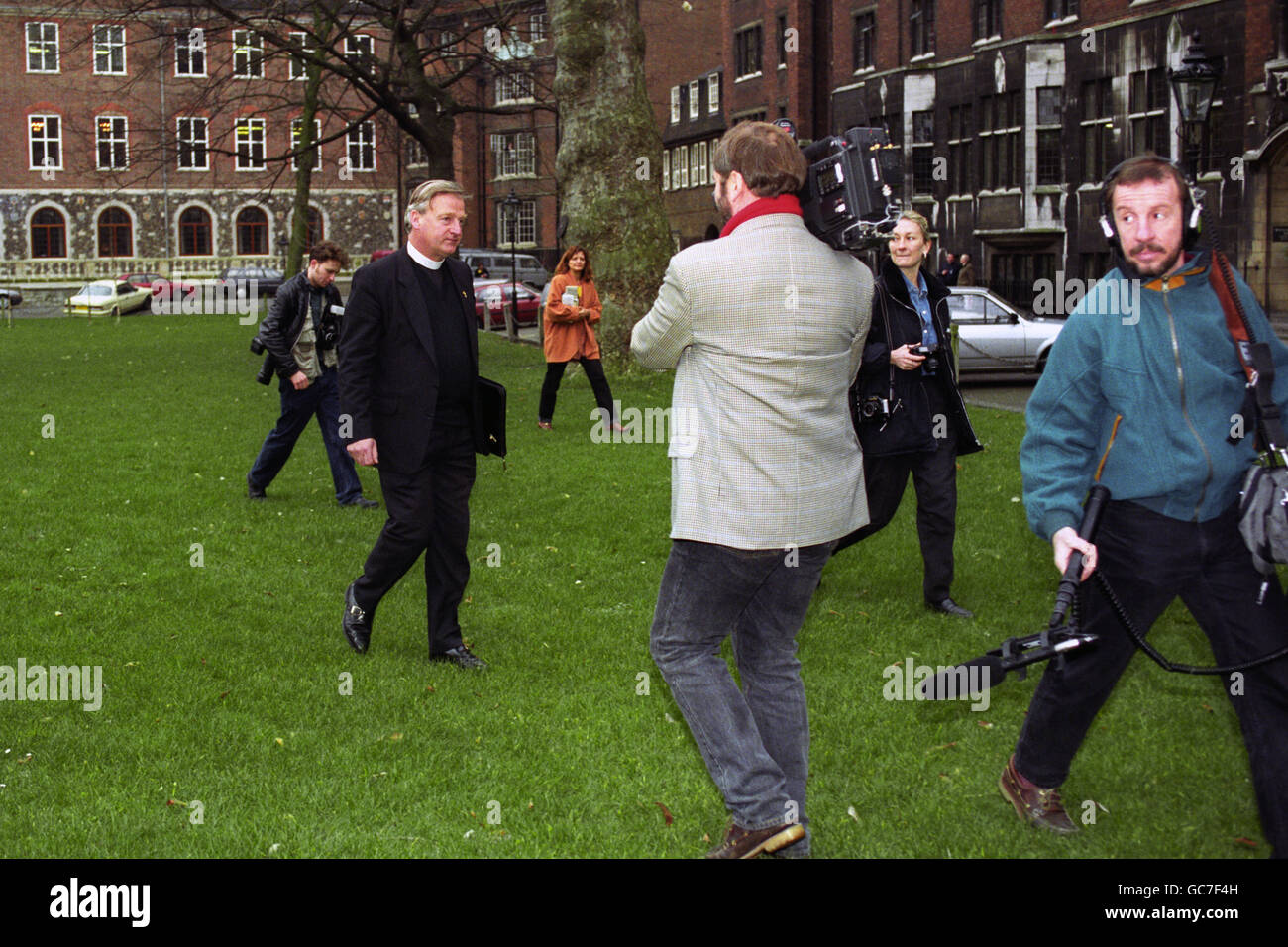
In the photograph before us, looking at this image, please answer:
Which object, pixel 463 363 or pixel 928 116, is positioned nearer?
pixel 463 363

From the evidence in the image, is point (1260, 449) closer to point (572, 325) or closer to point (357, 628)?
point (357, 628)

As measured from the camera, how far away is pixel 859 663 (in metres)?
6.93

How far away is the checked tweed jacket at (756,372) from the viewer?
164 inches

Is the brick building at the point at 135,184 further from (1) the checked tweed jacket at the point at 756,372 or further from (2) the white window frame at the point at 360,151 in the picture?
(1) the checked tweed jacket at the point at 756,372

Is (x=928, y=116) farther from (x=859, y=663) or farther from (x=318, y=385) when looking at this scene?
(x=859, y=663)

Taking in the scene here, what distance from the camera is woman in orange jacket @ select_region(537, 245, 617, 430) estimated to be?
619 inches

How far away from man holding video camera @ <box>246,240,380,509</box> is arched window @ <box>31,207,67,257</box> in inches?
2653

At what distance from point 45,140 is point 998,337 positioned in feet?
200

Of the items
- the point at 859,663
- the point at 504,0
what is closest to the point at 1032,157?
the point at 504,0

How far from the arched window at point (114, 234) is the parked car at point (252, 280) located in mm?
15157

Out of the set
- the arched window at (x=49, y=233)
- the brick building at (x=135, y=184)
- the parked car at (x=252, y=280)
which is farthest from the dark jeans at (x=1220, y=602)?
the arched window at (x=49, y=233)

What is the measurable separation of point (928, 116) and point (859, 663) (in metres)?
39.5

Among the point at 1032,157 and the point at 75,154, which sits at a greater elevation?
the point at 75,154

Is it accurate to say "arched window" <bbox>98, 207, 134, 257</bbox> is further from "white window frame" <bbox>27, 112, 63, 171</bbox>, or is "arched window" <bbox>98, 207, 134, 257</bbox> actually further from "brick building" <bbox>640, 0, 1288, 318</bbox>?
"brick building" <bbox>640, 0, 1288, 318</bbox>
